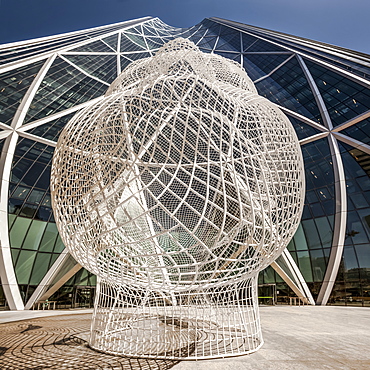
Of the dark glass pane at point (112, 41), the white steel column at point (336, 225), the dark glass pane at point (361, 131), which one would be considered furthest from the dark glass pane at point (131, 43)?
the dark glass pane at point (361, 131)

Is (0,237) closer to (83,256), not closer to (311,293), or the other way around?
(83,256)

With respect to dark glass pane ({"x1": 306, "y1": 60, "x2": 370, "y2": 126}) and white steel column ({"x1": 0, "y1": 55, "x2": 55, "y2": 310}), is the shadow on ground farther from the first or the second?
dark glass pane ({"x1": 306, "y1": 60, "x2": 370, "y2": 126})

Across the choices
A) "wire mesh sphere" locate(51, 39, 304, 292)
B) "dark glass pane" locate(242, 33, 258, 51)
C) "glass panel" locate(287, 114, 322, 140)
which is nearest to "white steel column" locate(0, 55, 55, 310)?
"wire mesh sphere" locate(51, 39, 304, 292)

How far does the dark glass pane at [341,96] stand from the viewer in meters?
21.6

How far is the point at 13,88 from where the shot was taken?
20.8 metres

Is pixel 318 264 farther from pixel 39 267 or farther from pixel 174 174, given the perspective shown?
pixel 174 174

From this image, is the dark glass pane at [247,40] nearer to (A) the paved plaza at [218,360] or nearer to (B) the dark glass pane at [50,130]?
(B) the dark glass pane at [50,130]

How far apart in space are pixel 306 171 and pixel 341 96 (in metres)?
6.68

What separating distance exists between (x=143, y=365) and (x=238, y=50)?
Answer: 35573mm

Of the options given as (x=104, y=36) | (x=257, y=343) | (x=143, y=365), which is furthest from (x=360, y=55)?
(x=143, y=365)

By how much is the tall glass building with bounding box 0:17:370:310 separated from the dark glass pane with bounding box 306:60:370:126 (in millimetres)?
75

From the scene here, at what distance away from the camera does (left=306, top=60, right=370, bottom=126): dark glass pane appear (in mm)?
21609

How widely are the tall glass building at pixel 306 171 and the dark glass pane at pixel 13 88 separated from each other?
7 centimetres

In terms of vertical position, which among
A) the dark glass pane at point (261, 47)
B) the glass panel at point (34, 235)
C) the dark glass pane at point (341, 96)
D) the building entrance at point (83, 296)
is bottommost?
the building entrance at point (83, 296)
